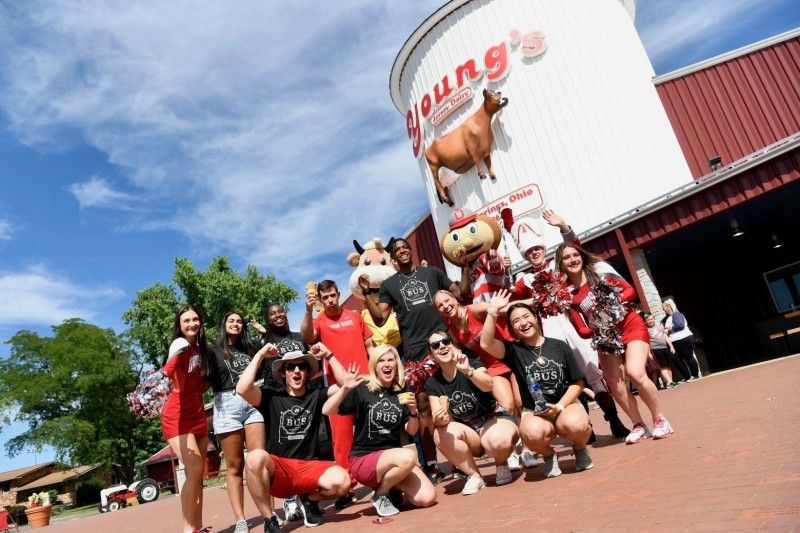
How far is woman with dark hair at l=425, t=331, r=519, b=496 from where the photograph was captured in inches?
152

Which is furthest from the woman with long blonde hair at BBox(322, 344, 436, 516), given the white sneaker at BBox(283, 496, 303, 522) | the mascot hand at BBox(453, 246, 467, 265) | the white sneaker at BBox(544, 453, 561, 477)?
the mascot hand at BBox(453, 246, 467, 265)

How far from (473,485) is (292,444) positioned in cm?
145

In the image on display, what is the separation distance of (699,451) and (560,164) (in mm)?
9898

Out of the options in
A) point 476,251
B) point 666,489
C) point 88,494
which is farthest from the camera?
point 88,494

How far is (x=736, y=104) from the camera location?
12.7 meters

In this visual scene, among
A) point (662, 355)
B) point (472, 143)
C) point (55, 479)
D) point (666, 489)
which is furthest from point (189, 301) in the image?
point (55, 479)

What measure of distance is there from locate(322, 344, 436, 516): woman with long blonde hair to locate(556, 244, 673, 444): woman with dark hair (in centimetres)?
168

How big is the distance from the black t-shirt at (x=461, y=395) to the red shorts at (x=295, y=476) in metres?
1.07

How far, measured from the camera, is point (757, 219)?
12156 millimetres

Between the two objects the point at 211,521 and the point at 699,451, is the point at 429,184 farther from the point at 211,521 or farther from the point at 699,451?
the point at 699,451

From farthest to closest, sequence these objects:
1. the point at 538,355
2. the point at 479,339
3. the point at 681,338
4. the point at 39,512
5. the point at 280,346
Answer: the point at 39,512 → the point at 681,338 → the point at 280,346 → the point at 479,339 → the point at 538,355

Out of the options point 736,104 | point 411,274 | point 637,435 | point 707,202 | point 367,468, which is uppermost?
point 736,104

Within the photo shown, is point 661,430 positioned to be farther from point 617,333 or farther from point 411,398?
point 411,398

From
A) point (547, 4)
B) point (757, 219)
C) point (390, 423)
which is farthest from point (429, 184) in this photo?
point (390, 423)
